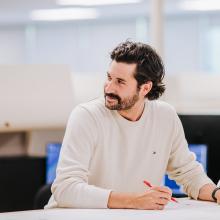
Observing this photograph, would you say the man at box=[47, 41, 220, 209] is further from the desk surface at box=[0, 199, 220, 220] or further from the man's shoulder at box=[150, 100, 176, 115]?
the desk surface at box=[0, 199, 220, 220]

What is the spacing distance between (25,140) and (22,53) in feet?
1.66

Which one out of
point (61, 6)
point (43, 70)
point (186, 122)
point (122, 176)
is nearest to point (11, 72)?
point (43, 70)

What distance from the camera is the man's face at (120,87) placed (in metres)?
1.90

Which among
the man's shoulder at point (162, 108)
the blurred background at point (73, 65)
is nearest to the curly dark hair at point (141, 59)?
the man's shoulder at point (162, 108)

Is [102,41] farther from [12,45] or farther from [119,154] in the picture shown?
[119,154]

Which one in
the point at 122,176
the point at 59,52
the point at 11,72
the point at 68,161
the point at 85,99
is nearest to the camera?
the point at 68,161

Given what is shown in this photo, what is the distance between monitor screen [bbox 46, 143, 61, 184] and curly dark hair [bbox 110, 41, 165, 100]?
1.33 metres

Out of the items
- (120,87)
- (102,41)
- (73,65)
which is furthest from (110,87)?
(102,41)

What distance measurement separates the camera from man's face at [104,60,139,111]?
1.90m

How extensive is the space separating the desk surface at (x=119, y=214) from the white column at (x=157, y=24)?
1.62m

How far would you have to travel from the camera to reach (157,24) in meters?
3.15

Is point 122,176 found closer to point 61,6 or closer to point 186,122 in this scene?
point 186,122

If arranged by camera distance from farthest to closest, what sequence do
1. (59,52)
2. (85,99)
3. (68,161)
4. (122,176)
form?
(59,52), (85,99), (122,176), (68,161)

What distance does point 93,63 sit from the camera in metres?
3.44
